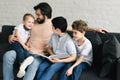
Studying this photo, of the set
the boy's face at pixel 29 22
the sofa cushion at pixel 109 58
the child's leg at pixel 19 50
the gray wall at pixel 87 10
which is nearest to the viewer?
the sofa cushion at pixel 109 58

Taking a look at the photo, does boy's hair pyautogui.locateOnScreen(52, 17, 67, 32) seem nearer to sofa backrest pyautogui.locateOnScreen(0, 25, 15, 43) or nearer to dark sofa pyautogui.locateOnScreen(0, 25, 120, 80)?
dark sofa pyautogui.locateOnScreen(0, 25, 120, 80)

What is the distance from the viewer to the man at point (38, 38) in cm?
290

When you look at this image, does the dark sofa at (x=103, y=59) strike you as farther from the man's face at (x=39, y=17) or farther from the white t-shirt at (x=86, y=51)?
the man's face at (x=39, y=17)

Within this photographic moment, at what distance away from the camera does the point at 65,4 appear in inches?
146

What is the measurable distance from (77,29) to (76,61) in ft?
1.06

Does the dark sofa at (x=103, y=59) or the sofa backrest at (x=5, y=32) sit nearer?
the dark sofa at (x=103, y=59)

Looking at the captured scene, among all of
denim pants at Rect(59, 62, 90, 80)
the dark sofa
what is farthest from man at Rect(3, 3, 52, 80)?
denim pants at Rect(59, 62, 90, 80)

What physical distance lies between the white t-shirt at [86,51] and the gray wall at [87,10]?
0.83 meters

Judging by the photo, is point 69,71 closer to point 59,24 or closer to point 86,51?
point 86,51

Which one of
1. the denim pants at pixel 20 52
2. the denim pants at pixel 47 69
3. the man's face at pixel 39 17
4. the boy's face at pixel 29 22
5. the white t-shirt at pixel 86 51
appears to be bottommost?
the denim pants at pixel 47 69

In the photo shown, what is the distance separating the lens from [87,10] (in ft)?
12.0

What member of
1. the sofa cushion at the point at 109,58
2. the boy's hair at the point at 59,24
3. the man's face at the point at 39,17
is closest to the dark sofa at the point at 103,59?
the sofa cushion at the point at 109,58

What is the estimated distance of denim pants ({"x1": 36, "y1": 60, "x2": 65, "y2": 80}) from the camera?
108 inches

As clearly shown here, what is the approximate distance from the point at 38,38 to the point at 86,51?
592mm
